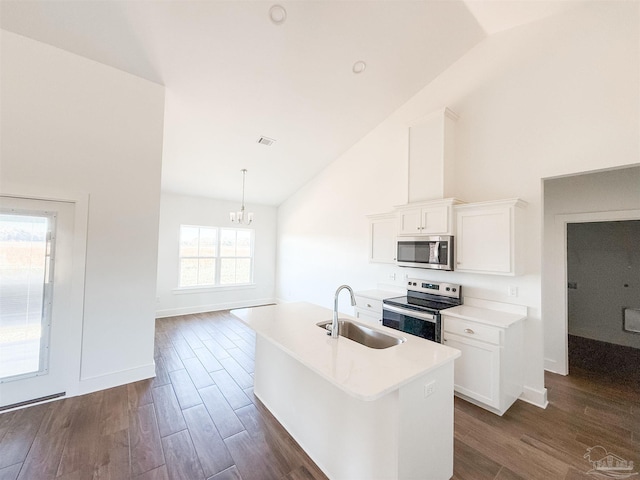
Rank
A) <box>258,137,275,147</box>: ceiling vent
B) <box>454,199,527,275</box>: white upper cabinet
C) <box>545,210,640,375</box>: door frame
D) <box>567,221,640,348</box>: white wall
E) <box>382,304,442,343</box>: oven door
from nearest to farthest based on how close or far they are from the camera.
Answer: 1. <box>454,199,527,275</box>: white upper cabinet
2. <box>382,304,442,343</box>: oven door
3. <box>545,210,640,375</box>: door frame
4. <box>258,137,275,147</box>: ceiling vent
5. <box>567,221,640,348</box>: white wall

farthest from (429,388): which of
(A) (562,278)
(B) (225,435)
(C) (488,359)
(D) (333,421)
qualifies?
(A) (562,278)

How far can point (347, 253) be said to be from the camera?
4.78 m

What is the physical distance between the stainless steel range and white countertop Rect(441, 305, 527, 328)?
13 centimetres

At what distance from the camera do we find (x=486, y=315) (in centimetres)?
261

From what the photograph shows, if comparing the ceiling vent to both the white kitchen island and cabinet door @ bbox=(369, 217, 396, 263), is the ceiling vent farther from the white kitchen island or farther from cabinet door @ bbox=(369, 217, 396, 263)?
the white kitchen island

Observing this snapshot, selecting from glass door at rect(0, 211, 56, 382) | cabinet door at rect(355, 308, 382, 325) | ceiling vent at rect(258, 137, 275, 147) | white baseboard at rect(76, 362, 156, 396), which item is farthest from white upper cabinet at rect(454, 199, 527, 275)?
glass door at rect(0, 211, 56, 382)

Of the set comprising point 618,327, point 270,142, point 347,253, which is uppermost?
point 270,142

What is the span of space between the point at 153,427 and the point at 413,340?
7.28 feet

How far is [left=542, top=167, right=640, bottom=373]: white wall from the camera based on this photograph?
9.53ft

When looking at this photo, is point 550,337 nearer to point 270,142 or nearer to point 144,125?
point 270,142

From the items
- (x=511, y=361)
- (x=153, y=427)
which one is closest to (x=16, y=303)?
(x=153, y=427)

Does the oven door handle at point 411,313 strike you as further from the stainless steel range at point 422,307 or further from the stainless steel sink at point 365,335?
the stainless steel sink at point 365,335

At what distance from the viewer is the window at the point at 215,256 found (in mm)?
5754

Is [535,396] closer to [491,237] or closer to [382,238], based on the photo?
[491,237]
